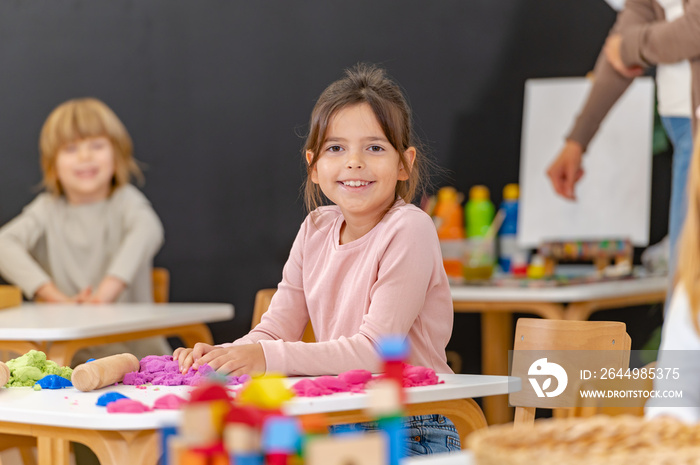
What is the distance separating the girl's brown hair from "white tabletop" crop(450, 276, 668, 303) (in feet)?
5.67

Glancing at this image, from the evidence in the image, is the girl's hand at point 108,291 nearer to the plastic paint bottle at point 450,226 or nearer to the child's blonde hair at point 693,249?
the plastic paint bottle at point 450,226

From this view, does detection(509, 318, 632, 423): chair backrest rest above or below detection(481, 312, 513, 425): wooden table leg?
above

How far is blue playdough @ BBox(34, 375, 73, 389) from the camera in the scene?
139 cm

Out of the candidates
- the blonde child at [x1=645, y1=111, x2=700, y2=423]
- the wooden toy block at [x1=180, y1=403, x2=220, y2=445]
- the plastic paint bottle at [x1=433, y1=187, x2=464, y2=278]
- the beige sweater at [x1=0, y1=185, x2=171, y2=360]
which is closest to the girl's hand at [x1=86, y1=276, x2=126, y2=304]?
the beige sweater at [x1=0, y1=185, x2=171, y2=360]

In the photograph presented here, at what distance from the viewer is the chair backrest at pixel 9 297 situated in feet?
9.61

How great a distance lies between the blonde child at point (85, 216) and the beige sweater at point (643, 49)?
160cm

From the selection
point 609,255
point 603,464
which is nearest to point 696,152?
point 603,464

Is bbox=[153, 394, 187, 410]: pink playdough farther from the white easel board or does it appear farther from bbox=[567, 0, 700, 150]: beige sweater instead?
the white easel board

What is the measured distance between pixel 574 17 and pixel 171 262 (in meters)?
1.96

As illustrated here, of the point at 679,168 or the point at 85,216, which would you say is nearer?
the point at 679,168

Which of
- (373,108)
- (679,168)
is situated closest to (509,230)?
(679,168)

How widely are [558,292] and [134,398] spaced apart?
5.76 ft

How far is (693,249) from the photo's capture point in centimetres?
101

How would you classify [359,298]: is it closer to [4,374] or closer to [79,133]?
[4,374]
